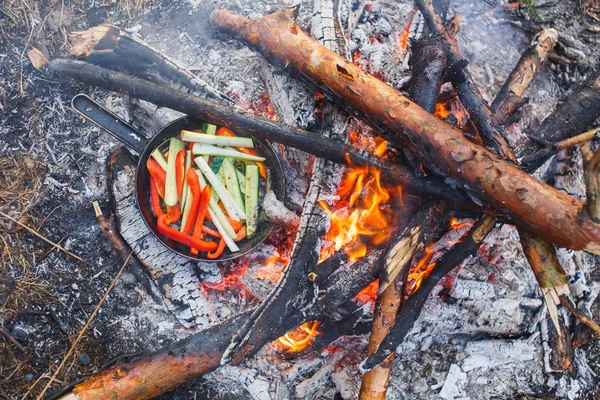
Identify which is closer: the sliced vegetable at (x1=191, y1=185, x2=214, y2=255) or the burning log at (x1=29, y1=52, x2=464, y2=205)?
the burning log at (x1=29, y1=52, x2=464, y2=205)

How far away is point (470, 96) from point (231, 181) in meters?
2.16

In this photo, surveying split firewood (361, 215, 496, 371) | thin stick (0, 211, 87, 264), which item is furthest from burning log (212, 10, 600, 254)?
thin stick (0, 211, 87, 264)

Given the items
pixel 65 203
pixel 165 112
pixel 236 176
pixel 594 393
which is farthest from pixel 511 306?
pixel 65 203

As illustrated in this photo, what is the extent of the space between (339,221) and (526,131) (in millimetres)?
1792

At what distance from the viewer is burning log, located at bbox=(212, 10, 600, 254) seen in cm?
251

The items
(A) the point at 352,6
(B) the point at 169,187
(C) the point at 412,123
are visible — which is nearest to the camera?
(C) the point at 412,123

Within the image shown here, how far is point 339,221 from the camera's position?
11.5 feet

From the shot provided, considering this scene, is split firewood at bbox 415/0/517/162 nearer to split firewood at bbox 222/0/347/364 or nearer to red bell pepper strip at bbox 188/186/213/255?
split firewood at bbox 222/0/347/364

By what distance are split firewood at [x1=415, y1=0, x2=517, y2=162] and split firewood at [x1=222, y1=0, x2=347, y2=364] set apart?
98 cm

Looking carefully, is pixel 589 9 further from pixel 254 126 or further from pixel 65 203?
pixel 65 203

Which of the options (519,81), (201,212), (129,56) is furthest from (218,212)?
(519,81)

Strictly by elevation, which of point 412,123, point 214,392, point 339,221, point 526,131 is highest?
point 526,131

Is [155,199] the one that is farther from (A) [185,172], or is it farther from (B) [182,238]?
(B) [182,238]

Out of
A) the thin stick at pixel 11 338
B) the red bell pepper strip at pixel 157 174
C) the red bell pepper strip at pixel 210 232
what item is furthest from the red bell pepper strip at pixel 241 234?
the thin stick at pixel 11 338
